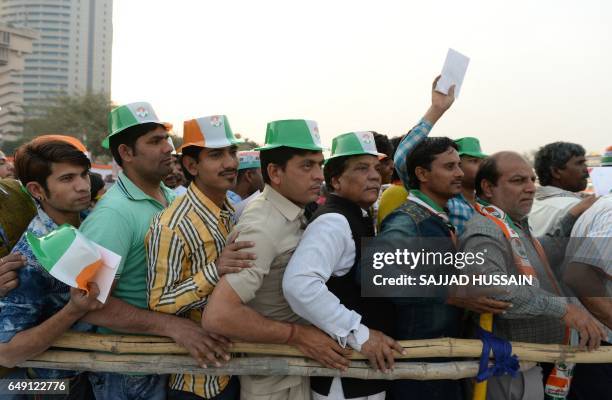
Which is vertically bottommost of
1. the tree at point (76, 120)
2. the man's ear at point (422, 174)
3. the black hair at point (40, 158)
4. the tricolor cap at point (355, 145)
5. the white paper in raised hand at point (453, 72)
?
the tree at point (76, 120)

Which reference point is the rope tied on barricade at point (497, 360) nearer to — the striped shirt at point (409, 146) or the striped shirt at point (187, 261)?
the striped shirt at point (409, 146)

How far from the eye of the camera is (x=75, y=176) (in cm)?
261

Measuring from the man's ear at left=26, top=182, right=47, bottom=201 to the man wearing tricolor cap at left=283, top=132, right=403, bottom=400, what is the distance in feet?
4.65

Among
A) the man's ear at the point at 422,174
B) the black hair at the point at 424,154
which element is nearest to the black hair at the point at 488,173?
the black hair at the point at 424,154

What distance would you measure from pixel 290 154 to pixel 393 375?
3.87 ft

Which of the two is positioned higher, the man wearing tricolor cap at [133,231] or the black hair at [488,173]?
the black hair at [488,173]

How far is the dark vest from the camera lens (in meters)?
2.36

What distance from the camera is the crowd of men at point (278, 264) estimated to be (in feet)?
7.27

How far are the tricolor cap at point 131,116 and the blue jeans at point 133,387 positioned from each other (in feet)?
4.55

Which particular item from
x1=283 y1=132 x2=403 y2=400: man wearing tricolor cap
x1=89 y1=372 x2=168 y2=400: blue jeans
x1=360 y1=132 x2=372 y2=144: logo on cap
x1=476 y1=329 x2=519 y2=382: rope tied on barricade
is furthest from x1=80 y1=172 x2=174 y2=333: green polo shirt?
x1=476 y1=329 x2=519 y2=382: rope tied on barricade

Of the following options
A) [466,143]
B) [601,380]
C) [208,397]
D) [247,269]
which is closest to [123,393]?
[208,397]

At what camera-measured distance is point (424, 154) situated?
304cm

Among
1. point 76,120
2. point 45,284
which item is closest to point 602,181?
point 45,284

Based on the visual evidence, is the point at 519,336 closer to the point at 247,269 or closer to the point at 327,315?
the point at 327,315
